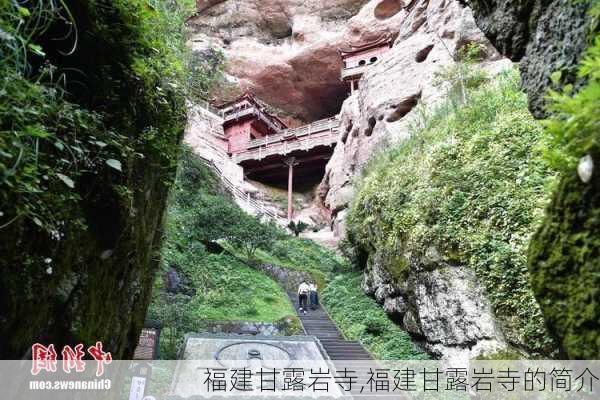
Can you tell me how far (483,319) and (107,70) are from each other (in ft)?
17.9

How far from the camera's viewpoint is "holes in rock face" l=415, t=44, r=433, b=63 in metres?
14.5

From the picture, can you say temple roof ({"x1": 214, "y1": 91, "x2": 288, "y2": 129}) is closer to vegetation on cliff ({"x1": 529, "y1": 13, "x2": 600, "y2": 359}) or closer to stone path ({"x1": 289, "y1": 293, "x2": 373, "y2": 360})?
stone path ({"x1": 289, "y1": 293, "x2": 373, "y2": 360})

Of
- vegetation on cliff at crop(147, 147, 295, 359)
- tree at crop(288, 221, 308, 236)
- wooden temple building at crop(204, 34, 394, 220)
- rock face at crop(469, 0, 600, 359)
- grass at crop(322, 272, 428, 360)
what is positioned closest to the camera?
rock face at crop(469, 0, 600, 359)

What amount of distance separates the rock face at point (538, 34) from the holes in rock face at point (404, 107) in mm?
10663

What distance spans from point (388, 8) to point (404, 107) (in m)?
15.7

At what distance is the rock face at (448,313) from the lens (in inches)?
221

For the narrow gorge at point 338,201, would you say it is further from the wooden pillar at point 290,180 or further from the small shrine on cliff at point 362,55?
the small shrine on cliff at point 362,55

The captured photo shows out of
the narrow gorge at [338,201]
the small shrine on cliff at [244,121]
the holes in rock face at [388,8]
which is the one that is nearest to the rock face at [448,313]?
the narrow gorge at [338,201]

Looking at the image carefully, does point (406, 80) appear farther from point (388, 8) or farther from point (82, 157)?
point (388, 8)

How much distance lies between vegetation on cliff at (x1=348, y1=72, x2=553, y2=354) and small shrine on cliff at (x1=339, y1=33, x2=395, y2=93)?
14716 millimetres

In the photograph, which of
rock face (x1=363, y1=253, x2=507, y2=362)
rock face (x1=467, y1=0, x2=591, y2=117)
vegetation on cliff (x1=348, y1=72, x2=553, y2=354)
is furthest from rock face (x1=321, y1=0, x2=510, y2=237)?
rock face (x1=467, y1=0, x2=591, y2=117)

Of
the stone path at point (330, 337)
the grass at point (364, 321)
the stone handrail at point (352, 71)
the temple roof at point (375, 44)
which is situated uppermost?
the temple roof at point (375, 44)

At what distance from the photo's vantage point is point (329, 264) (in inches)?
629

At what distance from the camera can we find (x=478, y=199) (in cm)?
653
